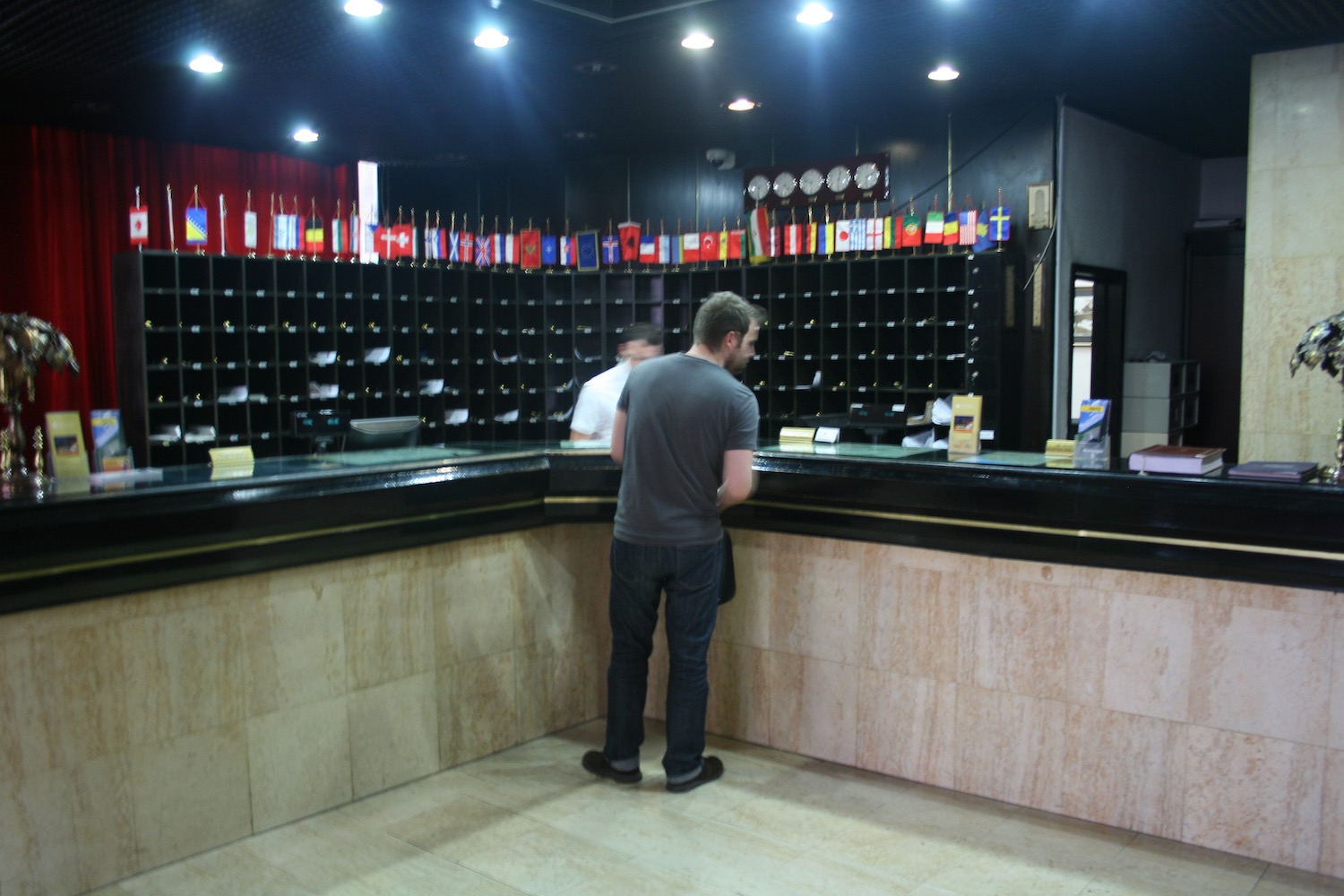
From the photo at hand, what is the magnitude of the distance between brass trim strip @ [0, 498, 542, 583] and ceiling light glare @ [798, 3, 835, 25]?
3.08 meters

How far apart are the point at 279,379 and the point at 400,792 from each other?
207 inches

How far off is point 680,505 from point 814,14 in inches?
133

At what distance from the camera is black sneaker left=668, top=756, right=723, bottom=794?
3584mm

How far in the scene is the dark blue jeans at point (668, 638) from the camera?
3.43m

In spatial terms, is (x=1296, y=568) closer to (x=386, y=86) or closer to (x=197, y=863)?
(x=197, y=863)

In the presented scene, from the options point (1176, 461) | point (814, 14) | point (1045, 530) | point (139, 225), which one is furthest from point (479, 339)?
point (1176, 461)

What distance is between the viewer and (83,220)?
323 inches

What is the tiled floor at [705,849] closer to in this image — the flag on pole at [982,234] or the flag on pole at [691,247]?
the flag on pole at [982,234]

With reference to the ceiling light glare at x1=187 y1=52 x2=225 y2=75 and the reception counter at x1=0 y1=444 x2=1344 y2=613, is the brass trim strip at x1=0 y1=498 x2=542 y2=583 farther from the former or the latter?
the ceiling light glare at x1=187 y1=52 x2=225 y2=75

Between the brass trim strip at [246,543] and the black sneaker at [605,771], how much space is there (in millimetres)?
917

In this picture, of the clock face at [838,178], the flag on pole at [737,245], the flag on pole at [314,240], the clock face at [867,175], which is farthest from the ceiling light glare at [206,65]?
A: the clock face at [867,175]

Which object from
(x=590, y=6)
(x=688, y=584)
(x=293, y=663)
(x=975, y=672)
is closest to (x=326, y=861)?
(x=293, y=663)

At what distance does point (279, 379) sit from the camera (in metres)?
8.16

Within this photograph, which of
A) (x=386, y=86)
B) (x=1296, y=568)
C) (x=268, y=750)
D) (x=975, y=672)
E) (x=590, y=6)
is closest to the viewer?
(x=1296, y=568)
